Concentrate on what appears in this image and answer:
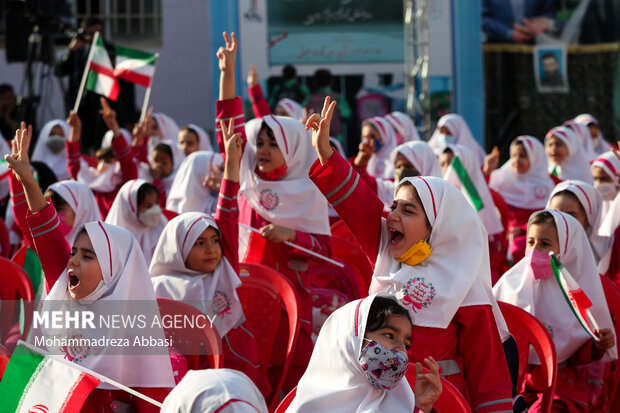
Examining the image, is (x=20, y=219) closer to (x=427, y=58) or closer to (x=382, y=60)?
(x=427, y=58)

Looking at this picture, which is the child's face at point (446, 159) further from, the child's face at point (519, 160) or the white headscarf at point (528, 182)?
the child's face at point (519, 160)

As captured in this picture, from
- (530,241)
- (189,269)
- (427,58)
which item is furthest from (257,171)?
(427,58)

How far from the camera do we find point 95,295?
344 cm

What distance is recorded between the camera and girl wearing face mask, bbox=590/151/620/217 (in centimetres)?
639

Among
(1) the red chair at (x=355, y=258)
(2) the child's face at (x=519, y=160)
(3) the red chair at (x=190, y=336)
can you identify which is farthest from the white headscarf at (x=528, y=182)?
(3) the red chair at (x=190, y=336)

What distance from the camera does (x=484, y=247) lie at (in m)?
3.27

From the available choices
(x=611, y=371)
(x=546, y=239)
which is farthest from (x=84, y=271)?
(x=611, y=371)

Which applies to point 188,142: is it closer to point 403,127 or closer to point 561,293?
point 403,127

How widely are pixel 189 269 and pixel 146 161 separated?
470 cm

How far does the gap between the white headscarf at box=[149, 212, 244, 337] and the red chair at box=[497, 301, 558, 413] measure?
114cm

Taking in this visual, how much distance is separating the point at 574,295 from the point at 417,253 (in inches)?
35.1

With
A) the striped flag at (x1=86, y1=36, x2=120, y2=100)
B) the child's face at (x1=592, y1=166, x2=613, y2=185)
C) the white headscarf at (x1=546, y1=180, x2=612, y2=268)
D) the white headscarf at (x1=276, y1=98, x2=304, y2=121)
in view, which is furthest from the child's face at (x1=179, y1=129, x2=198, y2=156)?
the white headscarf at (x1=546, y1=180, x2=612, y2=268)

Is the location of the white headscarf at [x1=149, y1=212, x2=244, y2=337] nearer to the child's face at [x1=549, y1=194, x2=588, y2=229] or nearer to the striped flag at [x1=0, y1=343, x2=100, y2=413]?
the striped flag at [x1=0, y1=343, x2=100, y2=413]

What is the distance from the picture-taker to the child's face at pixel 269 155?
192 inches
